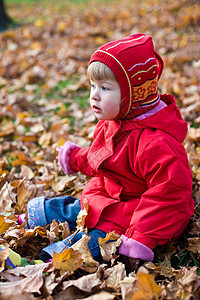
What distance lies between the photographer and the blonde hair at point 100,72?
1.88 metres

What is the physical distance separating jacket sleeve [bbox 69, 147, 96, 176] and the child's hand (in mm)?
728

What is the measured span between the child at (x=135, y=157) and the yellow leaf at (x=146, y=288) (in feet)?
1.05

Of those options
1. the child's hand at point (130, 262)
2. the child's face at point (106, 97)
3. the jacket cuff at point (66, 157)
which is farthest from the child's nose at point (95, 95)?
the child's hand at point (130, 262)

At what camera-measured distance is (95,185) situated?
2289 mm

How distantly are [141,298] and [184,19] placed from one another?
6499 millimetres

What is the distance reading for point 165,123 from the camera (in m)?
1.97

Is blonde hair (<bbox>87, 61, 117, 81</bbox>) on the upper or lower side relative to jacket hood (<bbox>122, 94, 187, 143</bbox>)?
upper

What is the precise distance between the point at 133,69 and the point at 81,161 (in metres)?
0.90

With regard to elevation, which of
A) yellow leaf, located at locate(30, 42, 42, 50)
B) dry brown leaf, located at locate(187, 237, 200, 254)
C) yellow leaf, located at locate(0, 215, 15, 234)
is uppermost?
yellow leaf, located at locate(30, 42, 42, 50)

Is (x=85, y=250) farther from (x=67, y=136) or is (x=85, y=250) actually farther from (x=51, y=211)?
(x=67, y=136)

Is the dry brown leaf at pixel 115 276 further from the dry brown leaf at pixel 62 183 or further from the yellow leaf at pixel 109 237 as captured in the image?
the dry brown leaf at pixel 62 183

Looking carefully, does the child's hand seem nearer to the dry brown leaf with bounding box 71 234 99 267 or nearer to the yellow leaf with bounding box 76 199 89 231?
the dry brown leaf with bounding box 71 234 99 267

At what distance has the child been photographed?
6.08 feet

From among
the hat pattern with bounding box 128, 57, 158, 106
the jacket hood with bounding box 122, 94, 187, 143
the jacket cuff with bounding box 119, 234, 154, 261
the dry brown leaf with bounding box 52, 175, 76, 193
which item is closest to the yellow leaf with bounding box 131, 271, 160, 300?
the jacket cuff with bounding box 119, 234, 154, 261
